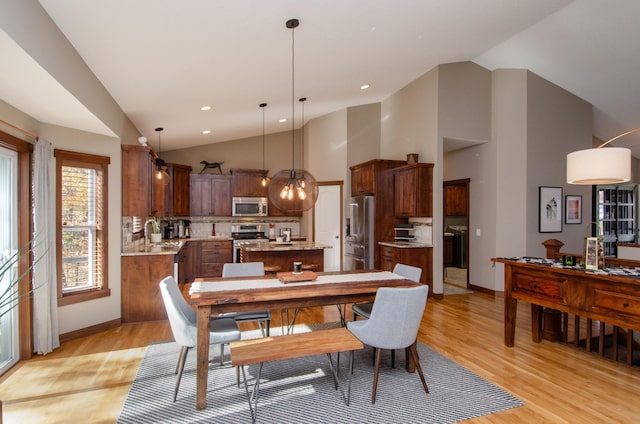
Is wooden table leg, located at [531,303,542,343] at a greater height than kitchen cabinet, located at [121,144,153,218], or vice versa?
kitchen cabinet, located at [121,144,153,218]

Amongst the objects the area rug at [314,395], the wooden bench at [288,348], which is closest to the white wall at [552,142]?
the area rug at [314,395]

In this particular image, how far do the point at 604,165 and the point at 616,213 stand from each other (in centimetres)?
668

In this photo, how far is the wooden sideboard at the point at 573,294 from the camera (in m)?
2.59

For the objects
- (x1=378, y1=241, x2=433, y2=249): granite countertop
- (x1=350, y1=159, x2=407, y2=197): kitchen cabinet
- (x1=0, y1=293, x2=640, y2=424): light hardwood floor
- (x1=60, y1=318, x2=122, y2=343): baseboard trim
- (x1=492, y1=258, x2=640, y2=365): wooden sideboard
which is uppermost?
(x1=350, y1=159, x2=407, y2=197): kitchen cabinet

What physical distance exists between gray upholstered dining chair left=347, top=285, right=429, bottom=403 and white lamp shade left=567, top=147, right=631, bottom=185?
1731 millimetres

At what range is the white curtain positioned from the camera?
3.22 metres

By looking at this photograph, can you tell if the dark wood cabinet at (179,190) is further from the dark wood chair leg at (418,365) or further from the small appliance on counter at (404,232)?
the dark wood chair leg at (418,365)

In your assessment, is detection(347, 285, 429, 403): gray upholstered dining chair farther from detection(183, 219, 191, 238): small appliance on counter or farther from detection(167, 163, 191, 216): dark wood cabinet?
detection(183, 219, 191, 238): small appliance on counter

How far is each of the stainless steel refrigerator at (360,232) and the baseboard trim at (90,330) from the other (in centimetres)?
391

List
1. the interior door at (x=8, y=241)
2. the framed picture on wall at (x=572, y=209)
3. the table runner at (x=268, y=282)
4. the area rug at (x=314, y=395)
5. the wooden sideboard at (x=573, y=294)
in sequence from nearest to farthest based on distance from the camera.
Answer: the area rug at (x=314, y=395), the wooden sideboard at (x=573, y=294), the table runner at (x=268, y=282), the interior door at (x=8, y=241), the framed picture on wall at (x=572, y=209)

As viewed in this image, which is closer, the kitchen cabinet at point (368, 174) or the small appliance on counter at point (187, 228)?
the kitchen cabinet at point (368, 174)

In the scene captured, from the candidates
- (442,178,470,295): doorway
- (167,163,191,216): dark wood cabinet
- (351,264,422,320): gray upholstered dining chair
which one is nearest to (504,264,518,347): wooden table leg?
(351,264,422,320): gray upholstered dining chair

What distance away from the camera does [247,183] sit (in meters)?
7.73

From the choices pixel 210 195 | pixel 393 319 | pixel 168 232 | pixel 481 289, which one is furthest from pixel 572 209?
pixel 168 232
